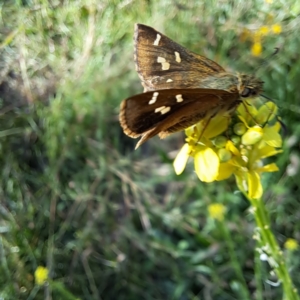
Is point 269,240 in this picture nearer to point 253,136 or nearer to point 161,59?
point 253,136

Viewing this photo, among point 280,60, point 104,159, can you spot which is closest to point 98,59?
point 104,159

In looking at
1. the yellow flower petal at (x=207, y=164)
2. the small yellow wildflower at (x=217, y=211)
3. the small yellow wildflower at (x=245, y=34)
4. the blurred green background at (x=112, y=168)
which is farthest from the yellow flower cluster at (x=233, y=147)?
the small yellow wildflower at (x=245, y=34)

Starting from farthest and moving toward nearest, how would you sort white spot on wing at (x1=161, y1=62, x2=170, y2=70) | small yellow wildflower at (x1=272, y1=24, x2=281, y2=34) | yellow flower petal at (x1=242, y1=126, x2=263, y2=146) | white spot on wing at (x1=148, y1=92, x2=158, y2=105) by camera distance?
small yellow wildflower at (x1=272, y1=24, x2=281, y2=34) < white spot on wing at (x1=161, y1=62, x2=170, y2=70) < yellow flower petal at (x1=242, y1=126, x2=263, y2=146) < white spot on wing at (x1=148, y1=92, x2=158, y2=105)

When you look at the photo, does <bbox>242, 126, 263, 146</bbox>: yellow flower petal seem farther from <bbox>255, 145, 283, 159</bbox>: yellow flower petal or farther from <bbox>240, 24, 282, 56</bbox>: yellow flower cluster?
<bbox>240, 24, 282, 56</bbox>: yellow flower cluster

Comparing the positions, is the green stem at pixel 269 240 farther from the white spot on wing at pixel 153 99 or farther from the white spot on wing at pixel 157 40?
the white spot on wing at pixel 157 40

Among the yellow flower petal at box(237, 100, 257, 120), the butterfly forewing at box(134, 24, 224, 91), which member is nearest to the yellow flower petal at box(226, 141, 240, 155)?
the yellow flower petal at box(237, 100, 257, 120)

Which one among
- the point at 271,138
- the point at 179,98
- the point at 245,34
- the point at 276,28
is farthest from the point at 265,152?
the point at 245,34
